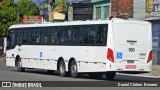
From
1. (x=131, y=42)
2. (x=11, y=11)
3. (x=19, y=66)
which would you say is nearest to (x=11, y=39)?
(x=19, y=66)

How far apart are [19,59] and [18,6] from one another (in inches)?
1628

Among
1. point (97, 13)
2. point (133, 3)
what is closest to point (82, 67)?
point (133, 3)

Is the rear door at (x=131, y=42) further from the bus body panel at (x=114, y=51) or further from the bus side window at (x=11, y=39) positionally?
the bus side window at (x=11, y=39)

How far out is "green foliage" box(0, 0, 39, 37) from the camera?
73512mm

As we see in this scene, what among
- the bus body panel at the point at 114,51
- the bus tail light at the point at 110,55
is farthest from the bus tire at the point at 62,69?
the bus tail light at the point at 110,55

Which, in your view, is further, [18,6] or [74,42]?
[18,6]

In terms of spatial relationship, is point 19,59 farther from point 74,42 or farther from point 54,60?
point 74,42

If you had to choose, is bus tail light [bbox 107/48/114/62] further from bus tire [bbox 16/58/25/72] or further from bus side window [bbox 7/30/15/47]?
bus side window [bbox 7/30/15/47]

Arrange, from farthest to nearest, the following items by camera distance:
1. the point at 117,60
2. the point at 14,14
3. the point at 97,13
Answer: the point at 14,14, the point at 97,13, the point at 117,60

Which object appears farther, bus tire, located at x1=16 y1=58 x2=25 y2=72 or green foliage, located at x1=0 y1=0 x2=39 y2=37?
green foliage, located at x1=0 y1=0 x2=39 y2=37

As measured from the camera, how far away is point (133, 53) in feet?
85.7

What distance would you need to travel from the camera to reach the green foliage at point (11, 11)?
73.5 m

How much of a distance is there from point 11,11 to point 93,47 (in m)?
48.8

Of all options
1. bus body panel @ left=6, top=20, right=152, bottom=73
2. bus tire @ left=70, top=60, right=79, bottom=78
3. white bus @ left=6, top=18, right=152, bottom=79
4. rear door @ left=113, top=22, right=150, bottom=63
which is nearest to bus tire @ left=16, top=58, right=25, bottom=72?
white bus @ left=6, top=18, right=152, bottom=79
